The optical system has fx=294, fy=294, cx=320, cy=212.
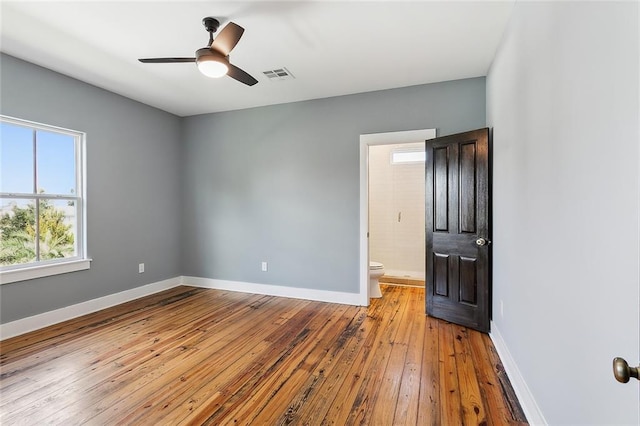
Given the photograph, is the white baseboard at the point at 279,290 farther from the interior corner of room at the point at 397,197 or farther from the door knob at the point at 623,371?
the door knob at the point at 623,371

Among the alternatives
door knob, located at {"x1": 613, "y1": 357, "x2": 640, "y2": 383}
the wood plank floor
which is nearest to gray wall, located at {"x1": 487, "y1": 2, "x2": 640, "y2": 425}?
door knob, located at {"x1": 613, "y1": 357, "x2": 640, "y2": 383}

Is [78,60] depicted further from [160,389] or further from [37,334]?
[160,389]

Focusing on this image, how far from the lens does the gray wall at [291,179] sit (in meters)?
3.66

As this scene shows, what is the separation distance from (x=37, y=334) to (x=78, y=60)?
2796mm

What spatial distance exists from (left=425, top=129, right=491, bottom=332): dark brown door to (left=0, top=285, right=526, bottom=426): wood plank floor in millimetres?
242

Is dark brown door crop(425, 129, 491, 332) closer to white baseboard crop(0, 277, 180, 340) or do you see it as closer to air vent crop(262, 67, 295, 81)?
air vent crop(262, 67, 295, 81)

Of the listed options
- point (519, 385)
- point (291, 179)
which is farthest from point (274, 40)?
point (519, 385)

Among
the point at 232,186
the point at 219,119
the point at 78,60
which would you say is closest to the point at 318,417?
the point at 232,186

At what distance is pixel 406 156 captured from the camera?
200 inches

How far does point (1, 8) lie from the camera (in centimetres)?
220

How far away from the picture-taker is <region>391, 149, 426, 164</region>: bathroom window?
4988 millimetres

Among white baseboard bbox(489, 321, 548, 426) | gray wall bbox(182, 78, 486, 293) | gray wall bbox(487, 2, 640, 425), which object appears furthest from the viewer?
gray wall bbox(182, 78, 486, 293)

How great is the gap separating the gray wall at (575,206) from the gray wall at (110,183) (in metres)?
4.41

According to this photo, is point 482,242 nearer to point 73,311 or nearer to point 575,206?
point 575,206
